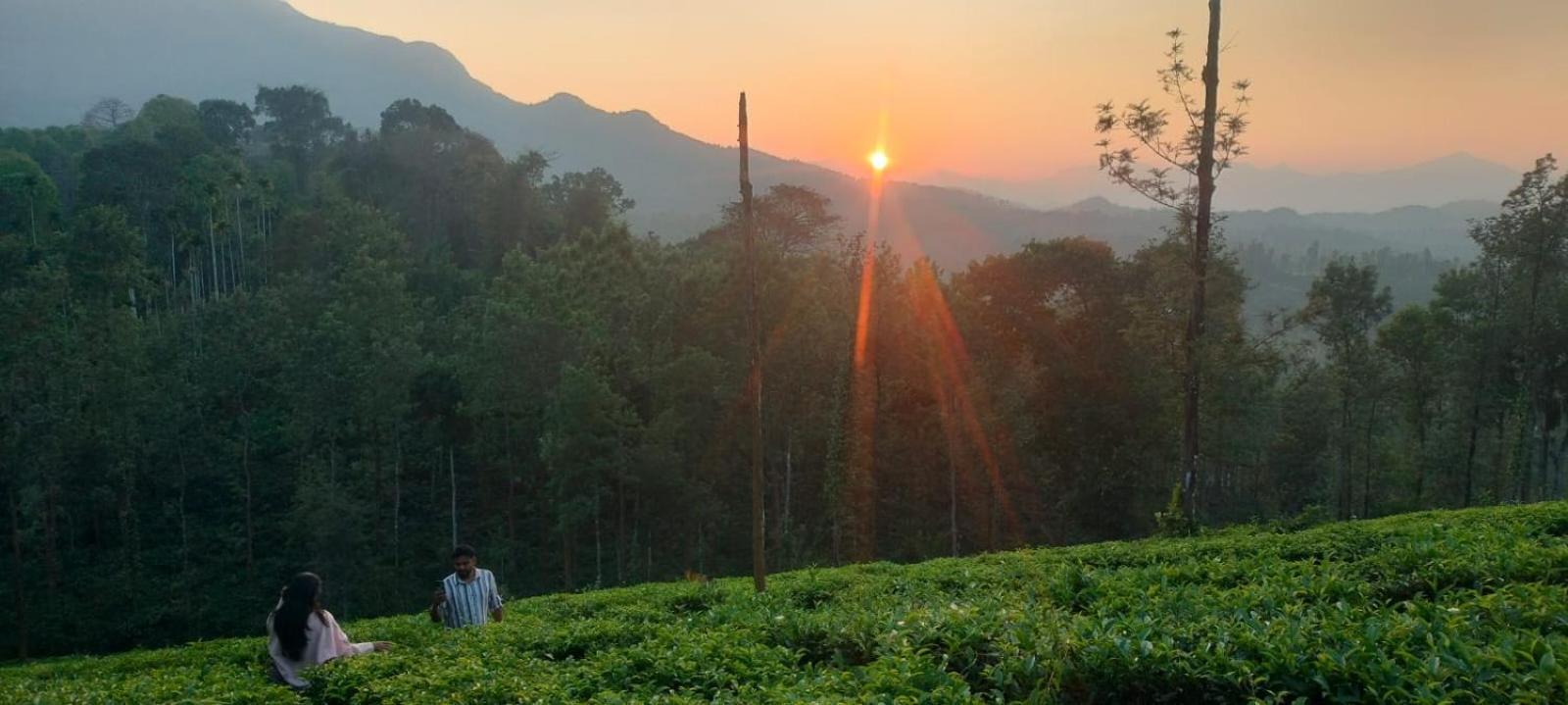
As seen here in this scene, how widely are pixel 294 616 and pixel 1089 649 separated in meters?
6.33

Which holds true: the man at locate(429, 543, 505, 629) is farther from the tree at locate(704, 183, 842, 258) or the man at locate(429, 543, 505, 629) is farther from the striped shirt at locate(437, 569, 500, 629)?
the tree at locate(704, 183, 842, 258)

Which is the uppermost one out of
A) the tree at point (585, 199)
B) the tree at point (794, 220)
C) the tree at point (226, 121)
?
the tree at point (226, 121)

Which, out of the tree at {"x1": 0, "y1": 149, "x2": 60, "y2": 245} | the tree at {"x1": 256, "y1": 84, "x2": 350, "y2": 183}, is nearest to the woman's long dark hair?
the tree at {"x1": 0, "y1": 149, "x2": 60, "y2": 245}

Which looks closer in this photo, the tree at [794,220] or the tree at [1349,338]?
the tree at [1349,338]

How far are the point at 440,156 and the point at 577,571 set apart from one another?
4773 centimetres

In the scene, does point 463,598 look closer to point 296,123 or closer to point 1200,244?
point 1200,244

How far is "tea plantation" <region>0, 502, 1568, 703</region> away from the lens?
4191 millimetres

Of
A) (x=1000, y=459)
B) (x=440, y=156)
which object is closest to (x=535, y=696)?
(x=1000, y=459)

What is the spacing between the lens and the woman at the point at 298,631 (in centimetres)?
713

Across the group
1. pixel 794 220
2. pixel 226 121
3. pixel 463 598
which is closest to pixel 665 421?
pixel 794 220

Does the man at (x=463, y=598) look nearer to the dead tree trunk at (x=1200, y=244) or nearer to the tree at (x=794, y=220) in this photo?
the dead tree trunk at (x=1200, y=244)

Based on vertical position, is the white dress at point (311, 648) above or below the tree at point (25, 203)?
below

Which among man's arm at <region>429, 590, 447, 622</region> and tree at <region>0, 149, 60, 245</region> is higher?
tree at <region>0, 149, 60, 245</region>

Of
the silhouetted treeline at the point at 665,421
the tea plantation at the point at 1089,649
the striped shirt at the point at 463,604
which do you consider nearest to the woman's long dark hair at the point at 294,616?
the tea plantation at the point at 1089,649
